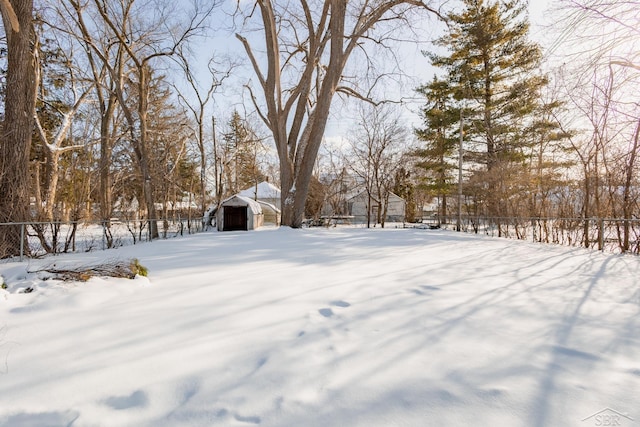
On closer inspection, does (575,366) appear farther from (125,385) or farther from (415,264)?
(415,264)

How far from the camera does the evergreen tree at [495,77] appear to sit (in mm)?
18109

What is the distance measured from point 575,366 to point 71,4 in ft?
55.6

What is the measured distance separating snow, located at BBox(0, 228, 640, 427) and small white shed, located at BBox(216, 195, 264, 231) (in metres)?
14.0

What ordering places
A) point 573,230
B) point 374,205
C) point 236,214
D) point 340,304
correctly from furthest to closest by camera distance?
point 374,205 → point 236,214 → point 573,230 → point 340,304

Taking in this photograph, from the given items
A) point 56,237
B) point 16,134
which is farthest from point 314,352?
point 16,134

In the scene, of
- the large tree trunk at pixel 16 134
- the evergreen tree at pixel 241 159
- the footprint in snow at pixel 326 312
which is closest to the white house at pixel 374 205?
the evergreen tree at pixel 241 159

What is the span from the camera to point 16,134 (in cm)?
637

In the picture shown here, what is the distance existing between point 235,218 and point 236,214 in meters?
0.26

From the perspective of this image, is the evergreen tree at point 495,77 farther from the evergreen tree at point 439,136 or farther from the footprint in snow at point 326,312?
the footprint in snow at point 326,312

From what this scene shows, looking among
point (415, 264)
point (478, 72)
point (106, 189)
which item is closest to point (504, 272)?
point (415, 264)

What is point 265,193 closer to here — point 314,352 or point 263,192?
point 263,192

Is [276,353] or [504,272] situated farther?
[504,272]

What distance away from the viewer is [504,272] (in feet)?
15.4

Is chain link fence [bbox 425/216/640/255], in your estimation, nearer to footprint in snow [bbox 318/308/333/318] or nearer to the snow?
the snow
